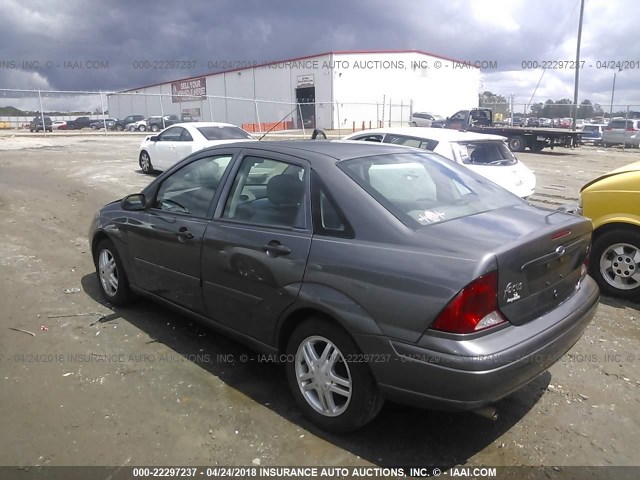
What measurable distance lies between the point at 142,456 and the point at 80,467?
0.31 m

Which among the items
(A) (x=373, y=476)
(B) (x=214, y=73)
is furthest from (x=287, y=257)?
(B) (x=214, y=73)

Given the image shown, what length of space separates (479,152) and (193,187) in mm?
5056

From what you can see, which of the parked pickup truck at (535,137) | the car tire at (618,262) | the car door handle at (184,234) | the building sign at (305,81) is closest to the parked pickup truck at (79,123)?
the building sign at (305,81)

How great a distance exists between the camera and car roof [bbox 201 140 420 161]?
329cm

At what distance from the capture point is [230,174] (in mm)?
3604

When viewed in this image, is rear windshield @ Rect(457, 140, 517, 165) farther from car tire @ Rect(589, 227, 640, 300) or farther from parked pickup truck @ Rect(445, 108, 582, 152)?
parked pickup truck @ Rect(445, 108, 582, 152)

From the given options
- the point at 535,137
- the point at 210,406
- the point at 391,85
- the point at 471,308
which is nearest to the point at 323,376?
the point at 210,406

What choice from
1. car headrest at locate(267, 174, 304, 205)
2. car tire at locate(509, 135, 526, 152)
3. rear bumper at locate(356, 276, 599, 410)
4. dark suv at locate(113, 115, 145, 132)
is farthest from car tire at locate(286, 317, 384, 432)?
dark suv at locate(113, 115, 145, 132)

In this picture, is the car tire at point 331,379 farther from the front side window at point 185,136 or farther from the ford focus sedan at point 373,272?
the front side window at point 185,136

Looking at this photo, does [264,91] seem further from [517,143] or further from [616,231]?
[616,231]

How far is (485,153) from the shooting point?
7.71m

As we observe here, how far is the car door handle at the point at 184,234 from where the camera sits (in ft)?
12.0

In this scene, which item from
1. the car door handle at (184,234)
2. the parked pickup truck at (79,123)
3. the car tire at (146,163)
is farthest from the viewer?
the parked pickup truck at (79,123)

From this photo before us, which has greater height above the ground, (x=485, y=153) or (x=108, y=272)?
(x=485, y=153)
